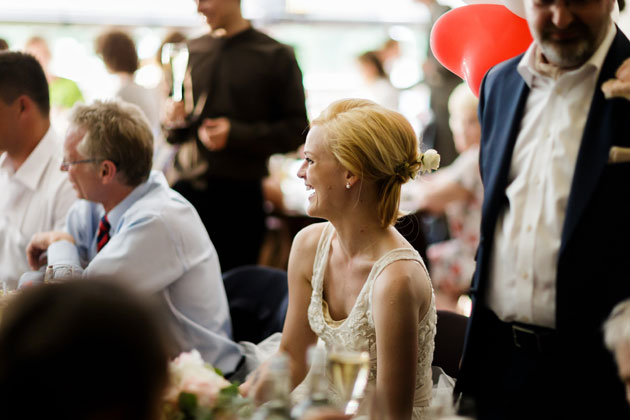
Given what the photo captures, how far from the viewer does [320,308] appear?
2.07m

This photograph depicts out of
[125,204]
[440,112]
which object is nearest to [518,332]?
[125,204]

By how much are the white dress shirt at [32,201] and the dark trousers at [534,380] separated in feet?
5.80

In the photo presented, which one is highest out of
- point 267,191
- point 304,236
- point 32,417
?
point 32,417

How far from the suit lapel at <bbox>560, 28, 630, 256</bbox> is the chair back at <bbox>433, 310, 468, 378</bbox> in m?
0.67

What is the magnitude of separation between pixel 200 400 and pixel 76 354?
587 millimetres

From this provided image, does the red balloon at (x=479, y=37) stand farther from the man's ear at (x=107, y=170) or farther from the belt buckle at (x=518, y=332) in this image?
the man's ear at (x=107, y=170)

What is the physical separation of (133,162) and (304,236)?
0.70 metres

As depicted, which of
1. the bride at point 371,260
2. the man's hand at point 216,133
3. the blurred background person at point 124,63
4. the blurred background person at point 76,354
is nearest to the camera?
the blurred background person at point 76,354

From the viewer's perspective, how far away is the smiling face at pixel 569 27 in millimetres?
1544

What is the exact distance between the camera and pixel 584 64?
1604mm

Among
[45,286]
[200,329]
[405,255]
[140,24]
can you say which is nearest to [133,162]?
[200,329]

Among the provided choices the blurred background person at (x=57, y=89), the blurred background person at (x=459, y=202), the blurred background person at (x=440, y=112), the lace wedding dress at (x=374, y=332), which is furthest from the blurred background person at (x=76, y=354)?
the blurred background person at (x=57, y=89)

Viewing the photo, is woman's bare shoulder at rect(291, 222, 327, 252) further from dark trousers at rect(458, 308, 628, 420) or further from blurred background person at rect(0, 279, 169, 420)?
blurred background person at rect(0, 279, 169, 420)

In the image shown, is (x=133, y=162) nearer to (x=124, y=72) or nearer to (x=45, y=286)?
(x=45, y=286)
